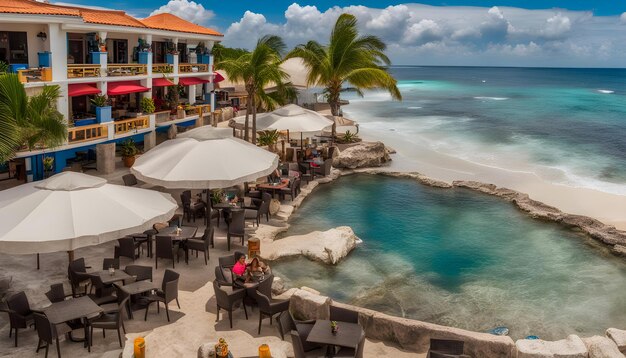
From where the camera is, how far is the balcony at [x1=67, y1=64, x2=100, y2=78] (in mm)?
21641

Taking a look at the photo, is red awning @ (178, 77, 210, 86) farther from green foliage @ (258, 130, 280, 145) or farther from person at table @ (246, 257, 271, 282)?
person at table @ (246, 257, 271, 282)

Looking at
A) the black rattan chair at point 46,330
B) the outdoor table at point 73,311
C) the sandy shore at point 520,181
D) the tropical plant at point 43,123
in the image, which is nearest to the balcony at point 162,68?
the tropical plant at point 43,123

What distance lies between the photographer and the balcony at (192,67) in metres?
29.9

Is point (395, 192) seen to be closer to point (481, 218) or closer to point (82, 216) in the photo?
point (481, 218)

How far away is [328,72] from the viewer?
2872 cm

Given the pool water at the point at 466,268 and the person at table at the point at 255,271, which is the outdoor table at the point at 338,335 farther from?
the pool water at the point at 466,268

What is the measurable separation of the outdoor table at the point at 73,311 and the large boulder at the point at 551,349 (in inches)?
282

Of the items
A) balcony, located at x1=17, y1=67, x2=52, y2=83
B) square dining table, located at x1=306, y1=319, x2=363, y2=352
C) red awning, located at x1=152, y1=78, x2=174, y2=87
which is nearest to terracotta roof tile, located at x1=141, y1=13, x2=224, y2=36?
red awning, located at x1=152, y1=78, x2=174, y2=87

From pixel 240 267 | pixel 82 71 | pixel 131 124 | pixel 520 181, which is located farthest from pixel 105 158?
pixel 520 181

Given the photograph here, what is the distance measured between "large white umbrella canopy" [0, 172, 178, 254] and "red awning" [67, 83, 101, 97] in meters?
12.2

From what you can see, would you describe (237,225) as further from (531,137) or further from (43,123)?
(531,137)

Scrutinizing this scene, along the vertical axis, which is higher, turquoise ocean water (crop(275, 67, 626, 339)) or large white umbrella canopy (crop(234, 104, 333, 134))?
large white umbrella canopy (crop(234, 104, 333, 134))

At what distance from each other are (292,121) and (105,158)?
7262 mm

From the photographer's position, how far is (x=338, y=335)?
8.93m
